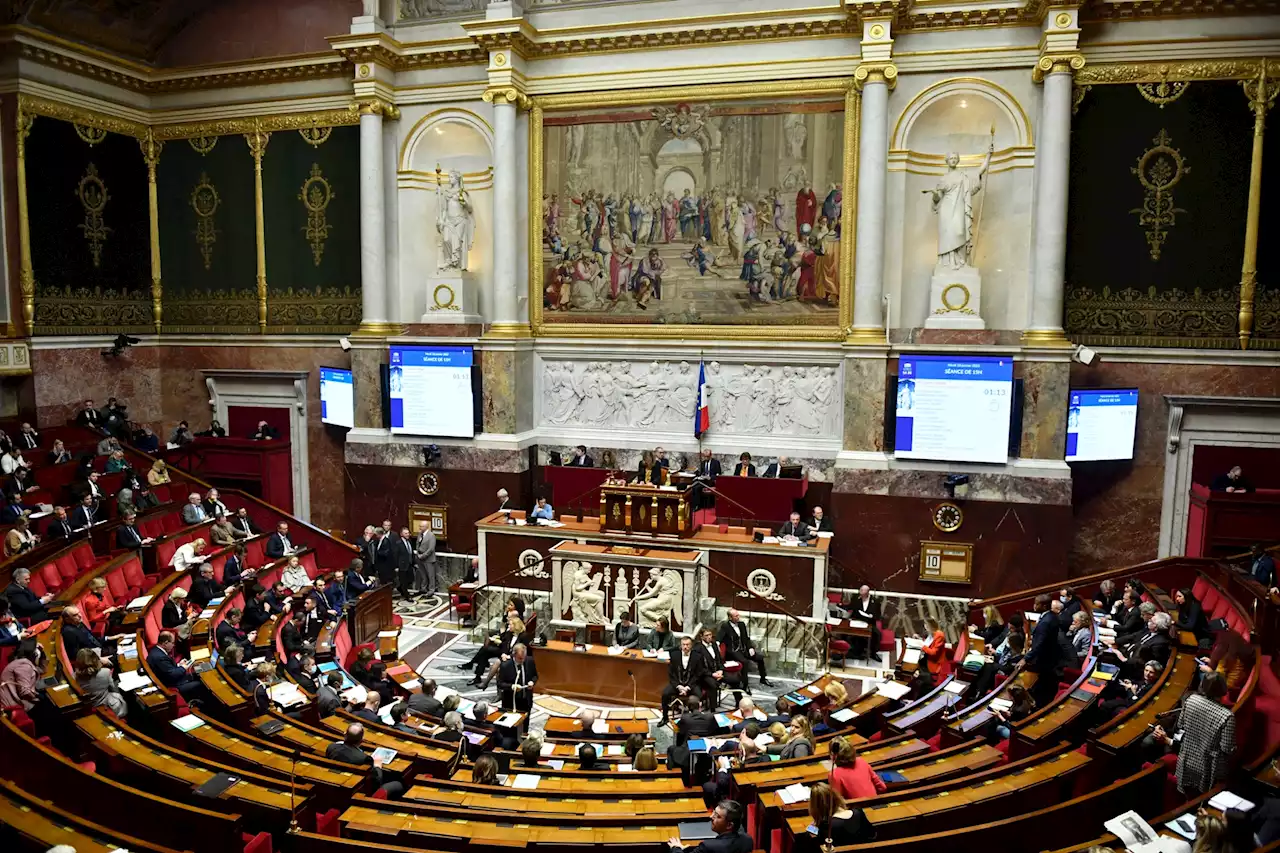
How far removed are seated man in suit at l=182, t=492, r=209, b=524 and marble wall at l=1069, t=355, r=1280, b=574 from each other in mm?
17237

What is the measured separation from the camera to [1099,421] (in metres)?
16.4

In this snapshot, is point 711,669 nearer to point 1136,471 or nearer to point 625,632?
point 625,632

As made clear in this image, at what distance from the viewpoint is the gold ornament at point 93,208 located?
20078 millimetres

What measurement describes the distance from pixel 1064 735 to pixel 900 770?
206cm

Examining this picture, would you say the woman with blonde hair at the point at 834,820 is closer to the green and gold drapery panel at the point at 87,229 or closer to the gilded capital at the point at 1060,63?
the gilded capital at the point at 1060,63

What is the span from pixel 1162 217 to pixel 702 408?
9.30 meters

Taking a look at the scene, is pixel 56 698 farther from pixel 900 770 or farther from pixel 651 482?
pixel 651 482

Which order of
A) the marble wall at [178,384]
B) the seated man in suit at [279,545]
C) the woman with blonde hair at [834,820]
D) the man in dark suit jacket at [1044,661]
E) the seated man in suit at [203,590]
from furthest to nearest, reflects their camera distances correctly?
the marble wall at [178,384] < the seated man in suit at [279,545] < the seated man in suit at [203,590] < the man in dark suit jacket at [1044,661] < the woman with blonde hair at [834,820]

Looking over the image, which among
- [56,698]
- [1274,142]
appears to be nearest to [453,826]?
[56,698]

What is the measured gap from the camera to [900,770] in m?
8.43

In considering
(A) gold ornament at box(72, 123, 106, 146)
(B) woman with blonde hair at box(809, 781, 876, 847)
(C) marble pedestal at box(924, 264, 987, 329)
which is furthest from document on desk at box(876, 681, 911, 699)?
(A) gold ornament at box(72, 123, 106, 146)

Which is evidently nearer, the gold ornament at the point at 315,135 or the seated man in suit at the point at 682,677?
the seated man in suit at the point at 682,677

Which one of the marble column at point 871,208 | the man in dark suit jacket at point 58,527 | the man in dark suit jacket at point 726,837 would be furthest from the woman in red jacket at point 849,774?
the man in dark suit jacket at point 58,527

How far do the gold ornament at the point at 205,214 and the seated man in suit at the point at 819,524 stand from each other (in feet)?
51.8
